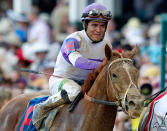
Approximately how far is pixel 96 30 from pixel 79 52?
372 millimetres

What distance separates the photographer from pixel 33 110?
763 cm

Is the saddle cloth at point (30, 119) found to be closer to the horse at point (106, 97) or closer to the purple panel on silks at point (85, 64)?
the horse at point (106, 97)

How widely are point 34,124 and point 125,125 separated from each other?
2.86 meters

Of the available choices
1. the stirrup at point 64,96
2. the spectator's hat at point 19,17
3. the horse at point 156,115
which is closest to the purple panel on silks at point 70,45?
the stirrup at point 64,96

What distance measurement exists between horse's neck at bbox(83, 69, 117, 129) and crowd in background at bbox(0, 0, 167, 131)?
10.0ft

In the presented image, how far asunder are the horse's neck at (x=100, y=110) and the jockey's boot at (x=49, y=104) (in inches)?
14.4

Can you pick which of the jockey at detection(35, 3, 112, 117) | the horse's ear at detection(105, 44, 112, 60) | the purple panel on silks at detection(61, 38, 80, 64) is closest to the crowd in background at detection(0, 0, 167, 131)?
the jockey at detection(35, 3, 112, 117)

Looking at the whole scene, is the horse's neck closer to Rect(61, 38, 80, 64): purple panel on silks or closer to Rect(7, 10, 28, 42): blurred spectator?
Rect(61, 38, 80, 64): purple panel on silks

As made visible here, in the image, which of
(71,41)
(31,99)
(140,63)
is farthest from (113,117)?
(140,63)

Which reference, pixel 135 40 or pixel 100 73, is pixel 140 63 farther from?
pixel 100 73

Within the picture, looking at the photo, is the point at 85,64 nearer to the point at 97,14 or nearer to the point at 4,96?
the point at 97,14

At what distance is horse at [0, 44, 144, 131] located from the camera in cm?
636

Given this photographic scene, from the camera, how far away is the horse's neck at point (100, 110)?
22.5 feet

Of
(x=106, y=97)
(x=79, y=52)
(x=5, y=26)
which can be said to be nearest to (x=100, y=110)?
(x=106, y=97)
